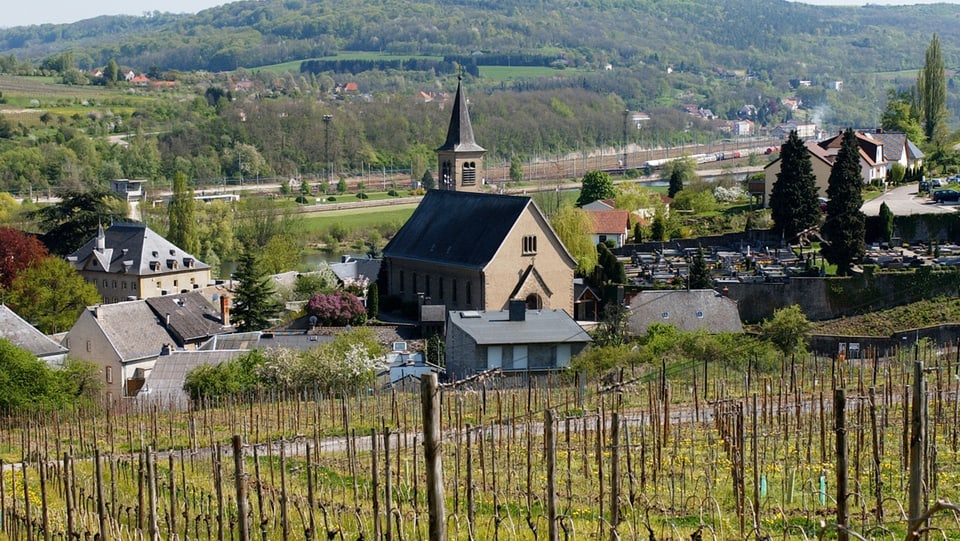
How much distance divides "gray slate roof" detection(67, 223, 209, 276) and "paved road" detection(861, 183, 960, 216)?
2687 cm

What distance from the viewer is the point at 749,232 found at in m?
51.7

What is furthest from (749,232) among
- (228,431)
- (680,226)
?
(228,431)

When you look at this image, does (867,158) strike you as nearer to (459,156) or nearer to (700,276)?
(459,156)

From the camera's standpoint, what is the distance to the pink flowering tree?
4297 centimetres

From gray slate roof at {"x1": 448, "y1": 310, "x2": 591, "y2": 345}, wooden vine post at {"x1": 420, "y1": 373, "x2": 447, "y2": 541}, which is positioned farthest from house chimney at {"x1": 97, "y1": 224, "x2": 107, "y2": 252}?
wooden vine post at {"x1": 420, "y1": 373, "x2": 447, "y2": 541}

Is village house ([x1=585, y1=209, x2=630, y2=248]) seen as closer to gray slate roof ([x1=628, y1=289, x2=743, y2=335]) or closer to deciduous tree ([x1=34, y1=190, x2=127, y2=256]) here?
gray slate roof ([x1=628, y1=289, x2=743, y2=335])

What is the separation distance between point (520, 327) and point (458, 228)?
8.93 meters

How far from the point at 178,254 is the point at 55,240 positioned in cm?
771

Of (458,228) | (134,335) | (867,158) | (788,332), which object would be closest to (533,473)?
(788,332)

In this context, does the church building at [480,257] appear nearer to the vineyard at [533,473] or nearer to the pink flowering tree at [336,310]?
the pink flowering tree at [336,310]

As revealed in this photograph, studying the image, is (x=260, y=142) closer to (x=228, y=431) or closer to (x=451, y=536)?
(x=228, y=431)

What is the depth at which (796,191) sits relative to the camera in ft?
160

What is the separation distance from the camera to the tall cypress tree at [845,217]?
42969 mm

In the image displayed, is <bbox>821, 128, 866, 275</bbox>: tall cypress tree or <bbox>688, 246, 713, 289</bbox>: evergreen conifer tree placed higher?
<bbox>821, 128, 866, 275</bbox>: tall cypress tree
